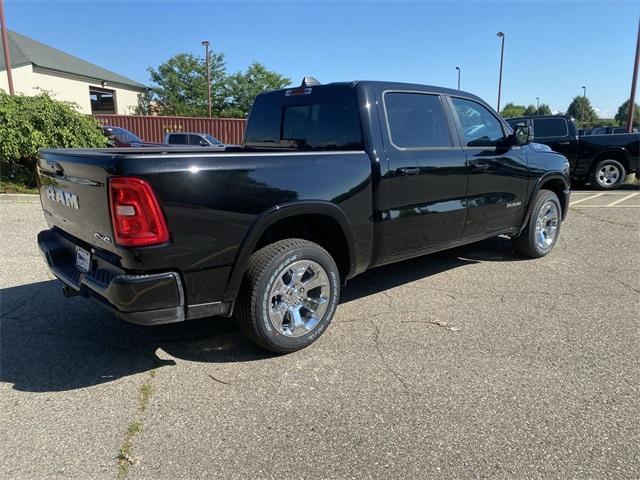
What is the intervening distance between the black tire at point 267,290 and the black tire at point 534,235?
10.3ft

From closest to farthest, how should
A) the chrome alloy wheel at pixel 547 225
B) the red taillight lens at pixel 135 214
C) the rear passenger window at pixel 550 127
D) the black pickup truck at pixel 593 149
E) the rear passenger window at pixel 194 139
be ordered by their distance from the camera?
1. the red taillight lens at pixel 135 214
2. the chrome alloy wheel at pixel 547 225
3. the black pickup truck at pixel 593 149
4. the rear passenger window at pixel 550 127
5. the rear passenger window at pixel 194 139

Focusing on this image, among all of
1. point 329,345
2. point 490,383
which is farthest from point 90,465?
point 490,383

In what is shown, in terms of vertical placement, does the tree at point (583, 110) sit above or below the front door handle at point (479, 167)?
above

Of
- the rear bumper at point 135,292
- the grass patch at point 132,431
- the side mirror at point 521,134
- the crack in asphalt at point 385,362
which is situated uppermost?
the side mirror at point 521,134

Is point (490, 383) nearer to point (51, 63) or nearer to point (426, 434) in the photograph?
point (426, 434)

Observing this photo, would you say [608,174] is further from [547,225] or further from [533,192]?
[533,192]

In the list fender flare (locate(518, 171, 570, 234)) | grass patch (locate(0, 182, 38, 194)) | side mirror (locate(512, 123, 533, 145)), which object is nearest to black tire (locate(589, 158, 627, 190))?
fender flare (locate(518, 171, 570, 234))

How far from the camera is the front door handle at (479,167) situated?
4.45 meters

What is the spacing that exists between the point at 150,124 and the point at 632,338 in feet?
Result: 87.0

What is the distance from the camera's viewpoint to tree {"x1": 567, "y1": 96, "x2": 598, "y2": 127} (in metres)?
88.4

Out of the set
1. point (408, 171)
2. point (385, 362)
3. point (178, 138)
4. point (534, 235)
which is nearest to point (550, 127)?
point (534, 235)

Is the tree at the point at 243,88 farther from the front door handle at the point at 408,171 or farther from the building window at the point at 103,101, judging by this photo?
the front door handle at the point at 408,171

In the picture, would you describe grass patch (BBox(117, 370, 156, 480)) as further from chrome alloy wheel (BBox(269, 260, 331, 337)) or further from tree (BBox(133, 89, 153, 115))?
tree (BBox(133, 89, 153, 115))

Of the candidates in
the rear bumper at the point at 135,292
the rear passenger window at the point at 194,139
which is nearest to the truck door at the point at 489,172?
the rear bumper at the point at 135,292
